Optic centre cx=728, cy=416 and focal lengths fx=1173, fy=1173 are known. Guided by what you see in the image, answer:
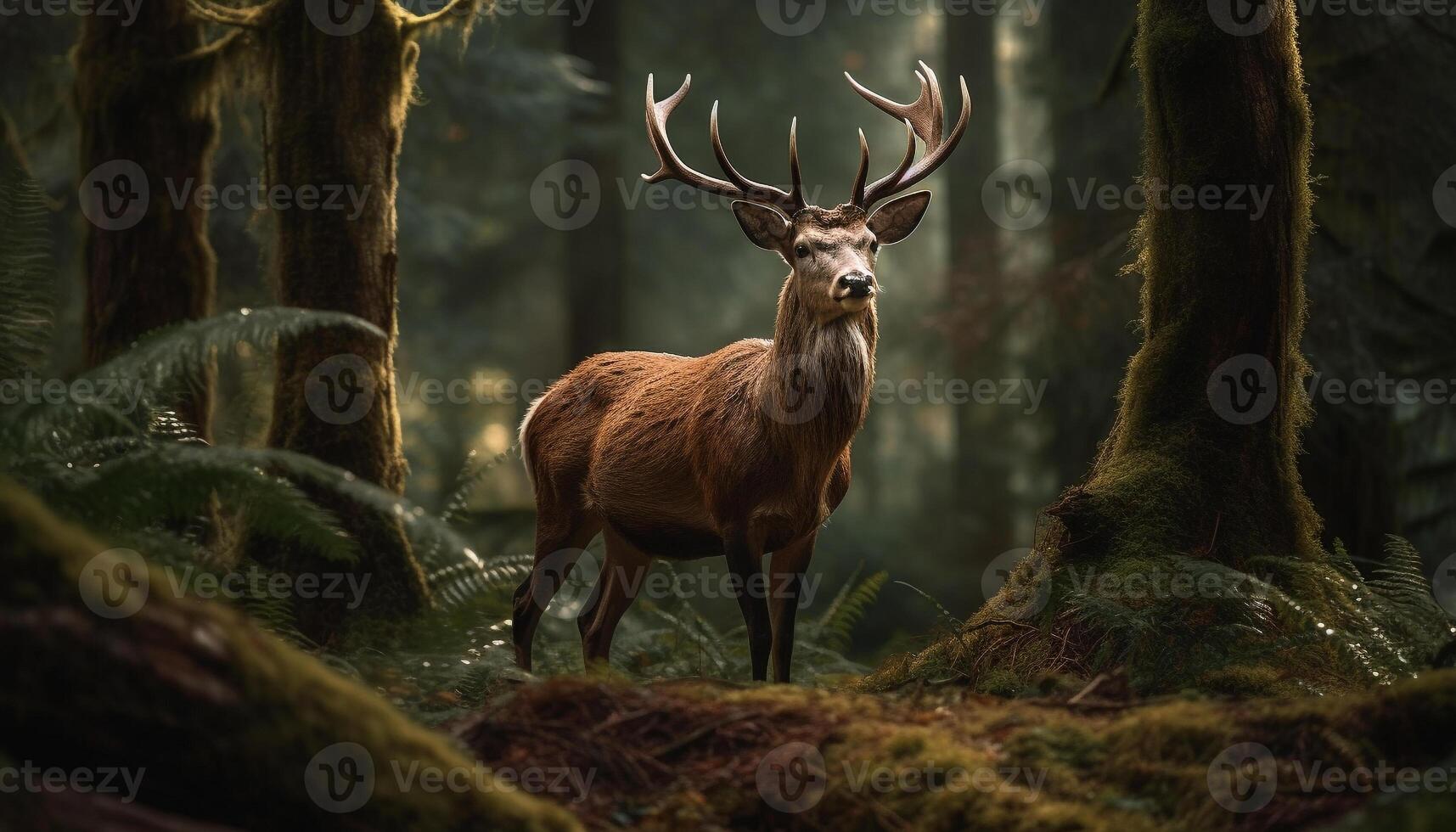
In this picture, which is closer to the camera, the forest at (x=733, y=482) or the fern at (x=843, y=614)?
the forest at (x=733, y=482)

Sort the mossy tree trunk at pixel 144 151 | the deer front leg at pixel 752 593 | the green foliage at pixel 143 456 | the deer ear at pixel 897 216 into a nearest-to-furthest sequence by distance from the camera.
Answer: the green foliage at pixel 143 456
the deer front leg at pixel 752 593
the deer ear at pixel 897 216
the mossy tree trunk at pixel 144 151

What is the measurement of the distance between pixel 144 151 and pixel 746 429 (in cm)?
433

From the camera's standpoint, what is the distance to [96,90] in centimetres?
726

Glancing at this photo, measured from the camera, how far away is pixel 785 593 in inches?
241

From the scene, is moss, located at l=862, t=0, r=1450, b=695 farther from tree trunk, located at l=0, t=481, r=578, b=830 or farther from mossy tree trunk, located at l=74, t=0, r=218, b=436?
mossy tree trunk, located at l=74, t=0, r=218, b=436

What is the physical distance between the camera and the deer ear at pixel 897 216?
6238 mm

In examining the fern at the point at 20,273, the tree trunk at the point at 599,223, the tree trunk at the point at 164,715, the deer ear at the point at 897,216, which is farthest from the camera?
the tree trunk at the point at 599,223

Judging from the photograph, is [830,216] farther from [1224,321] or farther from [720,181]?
[1224,321]

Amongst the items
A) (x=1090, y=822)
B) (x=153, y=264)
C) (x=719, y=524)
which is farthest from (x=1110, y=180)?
(x=1090, y=822)

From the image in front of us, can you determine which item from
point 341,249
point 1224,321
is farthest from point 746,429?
point 341,249

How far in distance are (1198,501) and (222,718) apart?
14.0 ft

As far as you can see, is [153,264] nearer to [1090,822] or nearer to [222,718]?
[222,718]

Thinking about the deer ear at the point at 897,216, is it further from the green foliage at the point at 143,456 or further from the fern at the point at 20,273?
the fern at the point at 20,273

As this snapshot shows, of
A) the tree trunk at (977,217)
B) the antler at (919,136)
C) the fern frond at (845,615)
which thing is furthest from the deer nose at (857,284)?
the tree trunk at (977,217)
